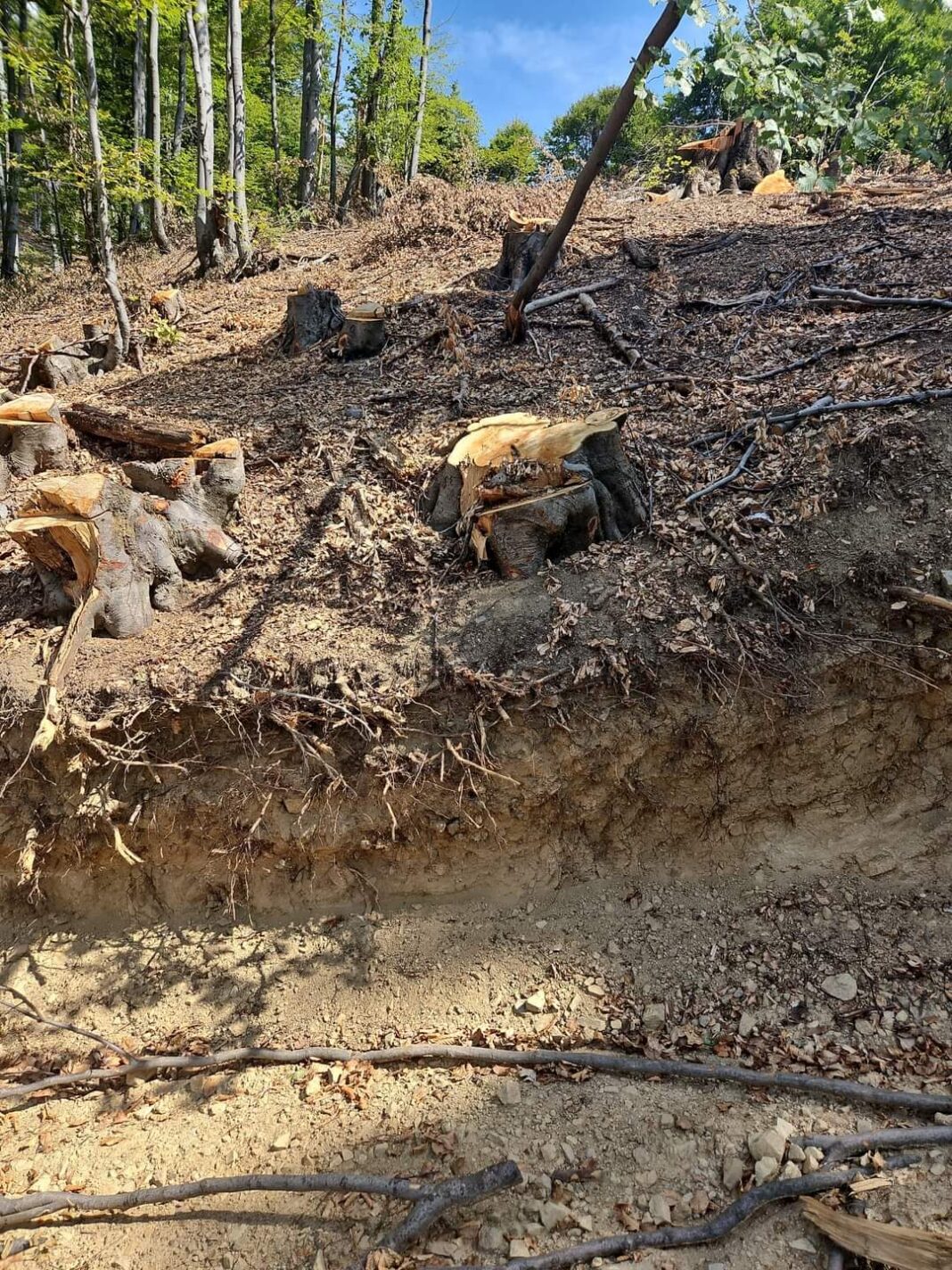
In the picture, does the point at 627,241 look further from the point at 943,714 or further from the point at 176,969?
the point at 176,969

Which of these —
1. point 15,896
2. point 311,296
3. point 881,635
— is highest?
point 311,296

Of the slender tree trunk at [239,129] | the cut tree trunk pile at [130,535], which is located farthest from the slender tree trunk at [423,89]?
the cut tree trunk pile at [130,535]

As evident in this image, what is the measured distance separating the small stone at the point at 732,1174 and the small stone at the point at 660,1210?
0.88 feet

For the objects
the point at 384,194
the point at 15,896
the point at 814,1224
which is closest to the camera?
the point at 814,1224

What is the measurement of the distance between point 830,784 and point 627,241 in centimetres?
702

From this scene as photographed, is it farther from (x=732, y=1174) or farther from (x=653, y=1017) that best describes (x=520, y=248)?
(x=732, y=1174)

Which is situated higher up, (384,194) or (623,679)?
(384,194)

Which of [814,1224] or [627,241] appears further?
[627,241]

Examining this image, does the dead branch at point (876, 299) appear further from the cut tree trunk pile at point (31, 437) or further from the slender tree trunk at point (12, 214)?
the slender tree trunk at point (12, 214)

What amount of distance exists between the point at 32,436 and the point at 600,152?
489 centimetres

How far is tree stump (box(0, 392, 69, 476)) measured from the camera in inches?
213

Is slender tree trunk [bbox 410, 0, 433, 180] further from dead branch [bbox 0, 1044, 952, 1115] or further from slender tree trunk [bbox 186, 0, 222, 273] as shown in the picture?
dead branch [bbox 0, 1044, 952, 1115]

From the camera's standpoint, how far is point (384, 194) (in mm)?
13977

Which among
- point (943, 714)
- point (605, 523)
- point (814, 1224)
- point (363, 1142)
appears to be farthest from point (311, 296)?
point (814, 1224)
